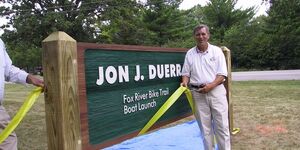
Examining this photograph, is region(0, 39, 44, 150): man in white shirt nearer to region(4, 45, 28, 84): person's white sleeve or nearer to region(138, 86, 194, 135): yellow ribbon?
region(4, 45, 28, 84): person's white sleeve

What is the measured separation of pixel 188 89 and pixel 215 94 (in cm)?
35

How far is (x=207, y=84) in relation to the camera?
4.29m

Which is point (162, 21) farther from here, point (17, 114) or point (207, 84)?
point (17, 114)

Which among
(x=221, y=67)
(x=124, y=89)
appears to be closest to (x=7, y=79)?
(x=124, y=89)

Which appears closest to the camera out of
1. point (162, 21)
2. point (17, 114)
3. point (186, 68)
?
point (17, 114)

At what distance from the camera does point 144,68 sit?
4062mm

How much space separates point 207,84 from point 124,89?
1092 mm

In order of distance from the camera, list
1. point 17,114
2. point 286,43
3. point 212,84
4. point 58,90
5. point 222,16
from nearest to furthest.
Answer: point 58,90, point 17,114, point 212,84, point 286,43, point 222,16

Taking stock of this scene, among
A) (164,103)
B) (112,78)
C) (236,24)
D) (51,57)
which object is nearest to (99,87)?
(112,78)

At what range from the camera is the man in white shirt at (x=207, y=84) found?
432 centimetres

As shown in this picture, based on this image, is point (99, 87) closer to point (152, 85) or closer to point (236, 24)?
point (152, 85)

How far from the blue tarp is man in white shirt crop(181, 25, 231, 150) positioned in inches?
31.3

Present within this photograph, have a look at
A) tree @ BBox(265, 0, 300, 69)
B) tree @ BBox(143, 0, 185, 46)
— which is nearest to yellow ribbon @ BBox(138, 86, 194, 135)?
tree @ BBox(265, 0, 300, 69)

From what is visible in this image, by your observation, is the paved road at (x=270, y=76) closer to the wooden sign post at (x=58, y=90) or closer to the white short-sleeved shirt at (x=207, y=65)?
the white short-sleeved shirt at (x=207, y=65)
